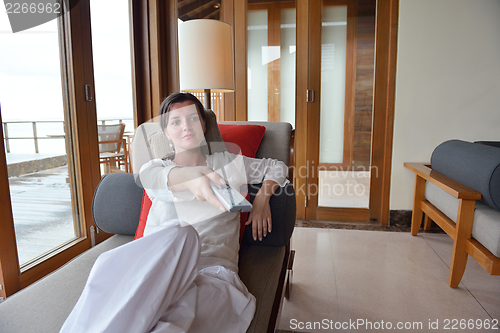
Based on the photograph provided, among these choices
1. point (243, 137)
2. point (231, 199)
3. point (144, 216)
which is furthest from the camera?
point (243, 137)

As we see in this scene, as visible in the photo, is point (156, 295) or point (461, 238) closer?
point (156, 295)

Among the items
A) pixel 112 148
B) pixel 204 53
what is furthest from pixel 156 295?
pixel 112 148

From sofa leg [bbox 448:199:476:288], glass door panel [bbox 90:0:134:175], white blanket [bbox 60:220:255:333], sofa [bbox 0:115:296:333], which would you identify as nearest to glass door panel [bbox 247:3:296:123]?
glass door panel [bbox 90:0:134:175]

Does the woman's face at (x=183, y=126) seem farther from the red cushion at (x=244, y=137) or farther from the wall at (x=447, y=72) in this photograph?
the wall at (x=447, y=72)

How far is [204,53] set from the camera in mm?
1728

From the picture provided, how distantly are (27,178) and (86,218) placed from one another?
482 millimetres

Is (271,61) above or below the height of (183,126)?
above

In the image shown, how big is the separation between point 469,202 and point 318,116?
4.47 feet

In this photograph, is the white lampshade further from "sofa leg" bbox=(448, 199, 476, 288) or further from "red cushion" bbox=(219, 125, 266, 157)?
"sofa leg" bbox=(448, 199, 476, 288)

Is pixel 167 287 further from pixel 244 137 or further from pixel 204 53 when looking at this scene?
pixel 204 53

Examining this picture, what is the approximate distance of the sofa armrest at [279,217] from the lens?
117 cm

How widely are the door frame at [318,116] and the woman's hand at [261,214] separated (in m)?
1.65

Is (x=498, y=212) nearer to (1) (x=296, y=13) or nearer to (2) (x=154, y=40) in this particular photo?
(1) (x=296, y=13)

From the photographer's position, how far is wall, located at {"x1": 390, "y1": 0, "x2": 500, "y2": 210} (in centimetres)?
237
